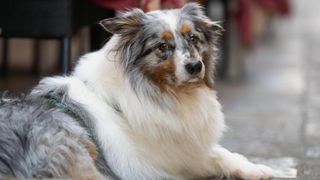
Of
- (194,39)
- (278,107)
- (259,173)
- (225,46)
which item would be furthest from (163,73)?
(225,46)

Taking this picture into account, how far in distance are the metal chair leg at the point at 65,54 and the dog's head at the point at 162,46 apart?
109cm

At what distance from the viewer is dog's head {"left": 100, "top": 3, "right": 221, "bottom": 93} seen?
364cm

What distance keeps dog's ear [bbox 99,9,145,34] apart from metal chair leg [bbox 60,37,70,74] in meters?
1.10

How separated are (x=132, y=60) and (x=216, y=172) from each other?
0.80 metres

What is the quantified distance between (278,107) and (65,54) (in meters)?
2.50

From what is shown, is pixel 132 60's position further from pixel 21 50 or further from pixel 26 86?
pixel 21 50

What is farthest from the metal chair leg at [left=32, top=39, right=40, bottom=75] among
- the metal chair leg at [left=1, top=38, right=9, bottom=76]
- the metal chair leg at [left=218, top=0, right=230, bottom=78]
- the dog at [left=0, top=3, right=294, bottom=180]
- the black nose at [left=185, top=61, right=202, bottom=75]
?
the black nose at [left=185, top=61, right=202, bottom=75]

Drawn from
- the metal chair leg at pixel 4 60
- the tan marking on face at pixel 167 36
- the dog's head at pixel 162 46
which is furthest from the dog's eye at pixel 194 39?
the metal chair leg at pixel 4 60

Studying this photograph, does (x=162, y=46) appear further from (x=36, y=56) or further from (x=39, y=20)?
(x=36, y=56)

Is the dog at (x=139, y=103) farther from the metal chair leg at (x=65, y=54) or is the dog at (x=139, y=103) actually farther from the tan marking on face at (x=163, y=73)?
the metal chair leg at (x=65, y=54)

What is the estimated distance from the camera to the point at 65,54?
4828 mm

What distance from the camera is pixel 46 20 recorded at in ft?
15.5

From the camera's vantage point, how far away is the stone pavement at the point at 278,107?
15.8 ft

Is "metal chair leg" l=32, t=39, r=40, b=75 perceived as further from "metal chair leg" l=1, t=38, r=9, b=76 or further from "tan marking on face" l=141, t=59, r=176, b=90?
"tan marking on face" l=141, t=59, r=176, b=90
